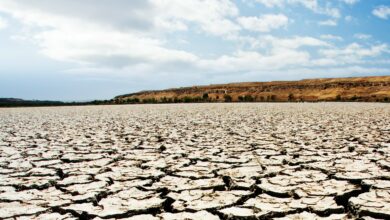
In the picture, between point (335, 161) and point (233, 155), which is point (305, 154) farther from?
point (233, 155)

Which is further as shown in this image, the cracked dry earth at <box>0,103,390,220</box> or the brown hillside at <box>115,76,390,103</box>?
the brown hillside at <box>115,76,390,103</box>

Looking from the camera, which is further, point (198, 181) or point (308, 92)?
point (308, 92)

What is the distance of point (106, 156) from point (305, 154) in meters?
2.25

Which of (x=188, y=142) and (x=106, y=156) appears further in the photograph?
(x=188, y=142)

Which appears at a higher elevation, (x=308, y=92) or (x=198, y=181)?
(x=198, y=181)

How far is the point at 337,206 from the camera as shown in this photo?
2096mm

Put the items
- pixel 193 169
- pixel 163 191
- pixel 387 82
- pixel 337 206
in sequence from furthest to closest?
pixel 387 82
pixel 193 169
pixel 163 191
pixel 337 206

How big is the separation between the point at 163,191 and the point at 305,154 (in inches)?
79.5

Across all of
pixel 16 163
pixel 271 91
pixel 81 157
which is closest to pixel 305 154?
pixel 81 157

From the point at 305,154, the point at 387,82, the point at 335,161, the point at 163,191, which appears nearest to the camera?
the point at 163,191

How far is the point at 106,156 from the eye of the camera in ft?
13.0

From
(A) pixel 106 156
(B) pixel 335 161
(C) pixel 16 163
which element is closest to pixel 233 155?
(B) pixel 335 161

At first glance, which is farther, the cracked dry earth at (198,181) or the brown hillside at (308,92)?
the brown hillside at (308,92)

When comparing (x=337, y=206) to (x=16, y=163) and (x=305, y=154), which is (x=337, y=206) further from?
(x=16, y=163)
